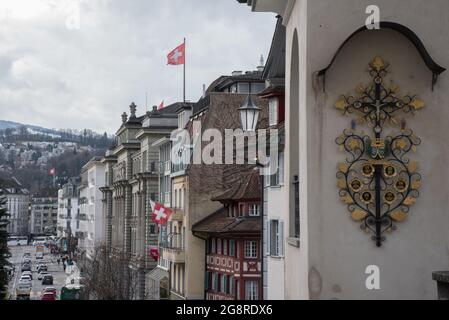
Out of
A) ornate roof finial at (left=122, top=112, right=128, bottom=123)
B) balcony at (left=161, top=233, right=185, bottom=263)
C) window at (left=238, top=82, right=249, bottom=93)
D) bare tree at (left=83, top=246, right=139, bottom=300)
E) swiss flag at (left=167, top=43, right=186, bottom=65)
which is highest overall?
ornate roof finial at (left=122, top=112, right=128, bottom=123)

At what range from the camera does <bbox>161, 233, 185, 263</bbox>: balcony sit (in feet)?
176

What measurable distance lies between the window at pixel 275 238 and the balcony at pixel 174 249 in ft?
75.1

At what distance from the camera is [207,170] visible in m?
52.6

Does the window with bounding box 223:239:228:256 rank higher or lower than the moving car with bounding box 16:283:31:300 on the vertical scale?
higher

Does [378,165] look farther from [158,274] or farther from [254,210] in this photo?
[158,274]

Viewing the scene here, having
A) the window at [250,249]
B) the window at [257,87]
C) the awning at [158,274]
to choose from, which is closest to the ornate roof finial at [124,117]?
the awning at [158,274]

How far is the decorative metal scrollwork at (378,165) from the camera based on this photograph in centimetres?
752

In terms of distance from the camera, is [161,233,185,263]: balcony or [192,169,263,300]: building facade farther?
[161,233,185,263]: balcony

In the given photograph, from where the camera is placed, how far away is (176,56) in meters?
59.9

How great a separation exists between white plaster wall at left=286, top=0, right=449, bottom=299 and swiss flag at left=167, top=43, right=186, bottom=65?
52363 mm

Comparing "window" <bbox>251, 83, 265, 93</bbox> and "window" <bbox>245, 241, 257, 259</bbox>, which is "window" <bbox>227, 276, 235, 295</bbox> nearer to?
"window" <bbox>245, 241, 257, 259</bbox>

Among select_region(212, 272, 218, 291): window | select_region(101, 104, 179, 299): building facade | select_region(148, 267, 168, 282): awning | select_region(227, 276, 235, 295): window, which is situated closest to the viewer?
select_region(227, 276, 235, 295): window

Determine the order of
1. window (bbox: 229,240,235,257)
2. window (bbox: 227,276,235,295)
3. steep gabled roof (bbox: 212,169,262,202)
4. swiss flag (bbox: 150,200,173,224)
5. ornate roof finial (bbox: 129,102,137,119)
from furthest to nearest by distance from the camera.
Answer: ornate roof finial (bbox: 129,102,137,119) < swiss flag (bbox: 150,200,173,224) < window (bbox: 229,240,235,257) < window (bbox: 227,276,235,295) < steep gabled roof (bbox: 212,169,262,202)

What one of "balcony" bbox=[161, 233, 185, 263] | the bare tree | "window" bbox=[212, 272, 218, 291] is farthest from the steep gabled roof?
the bare tree
